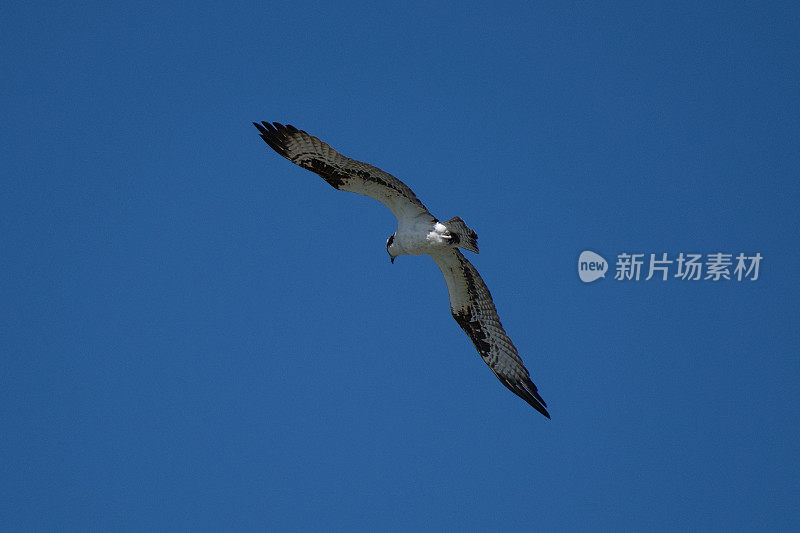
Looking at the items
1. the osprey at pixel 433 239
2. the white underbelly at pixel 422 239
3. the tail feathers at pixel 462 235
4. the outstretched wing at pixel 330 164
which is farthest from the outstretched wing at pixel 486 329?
the outstretched wing at pixel 330 164

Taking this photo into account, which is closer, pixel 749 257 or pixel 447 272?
pixel 447 272

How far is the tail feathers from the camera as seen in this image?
13648 millimetres

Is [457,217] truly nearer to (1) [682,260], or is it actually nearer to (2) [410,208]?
(2) [410,208]

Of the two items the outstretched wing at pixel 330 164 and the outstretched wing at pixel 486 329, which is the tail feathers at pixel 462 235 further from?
the outstretched wing at pixel 486 329

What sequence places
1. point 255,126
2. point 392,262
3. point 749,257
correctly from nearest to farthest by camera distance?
1. point 255,126
2. point 392,262
3. point 749,257

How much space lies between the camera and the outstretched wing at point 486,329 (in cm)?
1486

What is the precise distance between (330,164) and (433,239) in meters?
1.34

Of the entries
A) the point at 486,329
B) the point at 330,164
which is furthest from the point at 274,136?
the point at 486,329

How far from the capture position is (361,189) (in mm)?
13820

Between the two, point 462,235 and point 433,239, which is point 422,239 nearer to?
point 433,239

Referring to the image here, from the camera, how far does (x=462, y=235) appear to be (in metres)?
13.7

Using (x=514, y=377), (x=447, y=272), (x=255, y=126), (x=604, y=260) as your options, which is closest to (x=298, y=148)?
(x=255, y=126)

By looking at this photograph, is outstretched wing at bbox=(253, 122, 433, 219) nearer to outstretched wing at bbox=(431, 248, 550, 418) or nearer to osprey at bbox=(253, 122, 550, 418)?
Result: osprey at bbox=(253, 122, 550, 418)

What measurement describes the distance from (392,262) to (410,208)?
0.79 m
